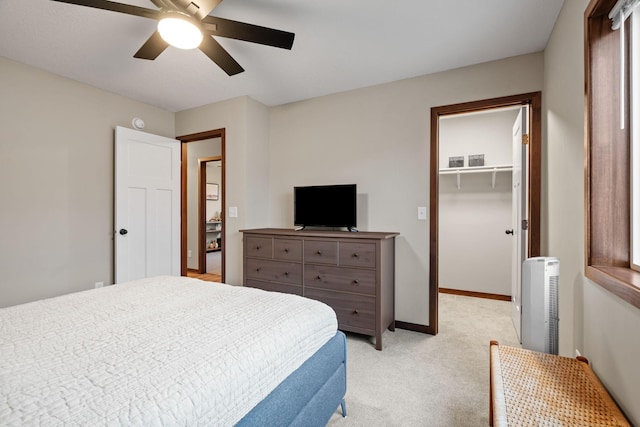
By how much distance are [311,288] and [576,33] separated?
8.34ft

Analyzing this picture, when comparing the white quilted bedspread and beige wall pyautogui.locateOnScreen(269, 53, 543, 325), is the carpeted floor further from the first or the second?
the white quilted bedspread

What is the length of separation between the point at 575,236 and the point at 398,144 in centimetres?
171

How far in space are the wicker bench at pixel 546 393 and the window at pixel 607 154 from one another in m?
0.40

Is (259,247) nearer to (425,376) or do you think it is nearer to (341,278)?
(341,278)

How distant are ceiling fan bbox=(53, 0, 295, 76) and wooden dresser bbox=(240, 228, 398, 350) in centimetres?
162

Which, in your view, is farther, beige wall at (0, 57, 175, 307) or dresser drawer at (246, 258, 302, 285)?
dresser drawer at (246, 258, 302, 285)

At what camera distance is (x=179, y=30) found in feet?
5.71

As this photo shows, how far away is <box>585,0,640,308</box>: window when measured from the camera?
122cm

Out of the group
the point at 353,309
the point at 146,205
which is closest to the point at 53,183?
the point at 146,205

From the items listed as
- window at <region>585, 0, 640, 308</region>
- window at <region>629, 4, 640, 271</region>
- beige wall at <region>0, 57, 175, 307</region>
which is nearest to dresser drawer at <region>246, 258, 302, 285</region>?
beige wall at <region>0, 57, 175, 307</region>

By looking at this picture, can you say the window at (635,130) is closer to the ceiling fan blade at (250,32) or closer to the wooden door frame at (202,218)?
the ceiling fan blade at (250,32)

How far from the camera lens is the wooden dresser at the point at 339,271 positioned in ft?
8.23

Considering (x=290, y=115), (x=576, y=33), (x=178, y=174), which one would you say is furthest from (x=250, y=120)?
(x=576, y=33)

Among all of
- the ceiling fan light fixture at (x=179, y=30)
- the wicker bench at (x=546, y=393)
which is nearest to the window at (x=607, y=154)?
the wicker bench at (x=546, y=393)
